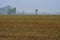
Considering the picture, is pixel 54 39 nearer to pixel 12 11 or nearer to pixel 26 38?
pixel 26 38

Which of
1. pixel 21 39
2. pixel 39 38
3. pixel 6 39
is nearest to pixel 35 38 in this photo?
pixel 39 38

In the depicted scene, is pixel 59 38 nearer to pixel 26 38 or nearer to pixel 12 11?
pixel 26 38

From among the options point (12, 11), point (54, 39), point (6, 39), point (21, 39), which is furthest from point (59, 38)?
point (12, 11)

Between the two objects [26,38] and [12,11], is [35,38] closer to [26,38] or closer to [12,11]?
[26,38]

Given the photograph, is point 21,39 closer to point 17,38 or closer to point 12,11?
point 17,38

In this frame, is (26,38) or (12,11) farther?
(12,11)

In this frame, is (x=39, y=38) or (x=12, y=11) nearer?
(x=39, y=38)

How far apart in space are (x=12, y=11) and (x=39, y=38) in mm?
41452

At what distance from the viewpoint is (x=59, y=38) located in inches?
306

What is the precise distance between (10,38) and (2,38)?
0.31m

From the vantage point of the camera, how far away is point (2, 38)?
7605mm

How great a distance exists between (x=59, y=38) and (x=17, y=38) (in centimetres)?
167

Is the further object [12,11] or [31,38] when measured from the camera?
[12,11]

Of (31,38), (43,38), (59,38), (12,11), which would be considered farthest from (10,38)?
(12,11)
